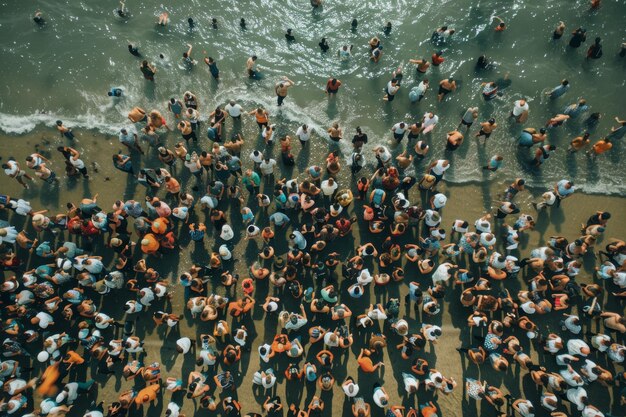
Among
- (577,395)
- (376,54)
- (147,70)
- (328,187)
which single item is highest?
(376,54)

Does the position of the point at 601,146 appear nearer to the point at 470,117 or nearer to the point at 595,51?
the point at 470,117

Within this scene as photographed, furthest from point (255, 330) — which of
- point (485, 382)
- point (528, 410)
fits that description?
point (528, 410)

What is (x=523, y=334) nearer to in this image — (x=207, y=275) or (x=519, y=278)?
(x=519, y=278)

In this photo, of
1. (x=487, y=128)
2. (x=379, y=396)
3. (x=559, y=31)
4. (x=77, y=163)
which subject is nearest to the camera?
(x=379, y=396)

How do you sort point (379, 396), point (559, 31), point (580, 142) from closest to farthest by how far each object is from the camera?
point (379, 396) → point (580, 142) → point (559, 31)

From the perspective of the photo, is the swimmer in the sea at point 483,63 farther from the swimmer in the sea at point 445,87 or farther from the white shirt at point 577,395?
the white shirt at point 577,395

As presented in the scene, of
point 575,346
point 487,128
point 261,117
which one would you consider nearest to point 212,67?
point 261,117

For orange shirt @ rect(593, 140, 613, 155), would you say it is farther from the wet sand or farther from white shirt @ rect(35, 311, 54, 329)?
white shirt @ rect(35, 311, 54, 329)
